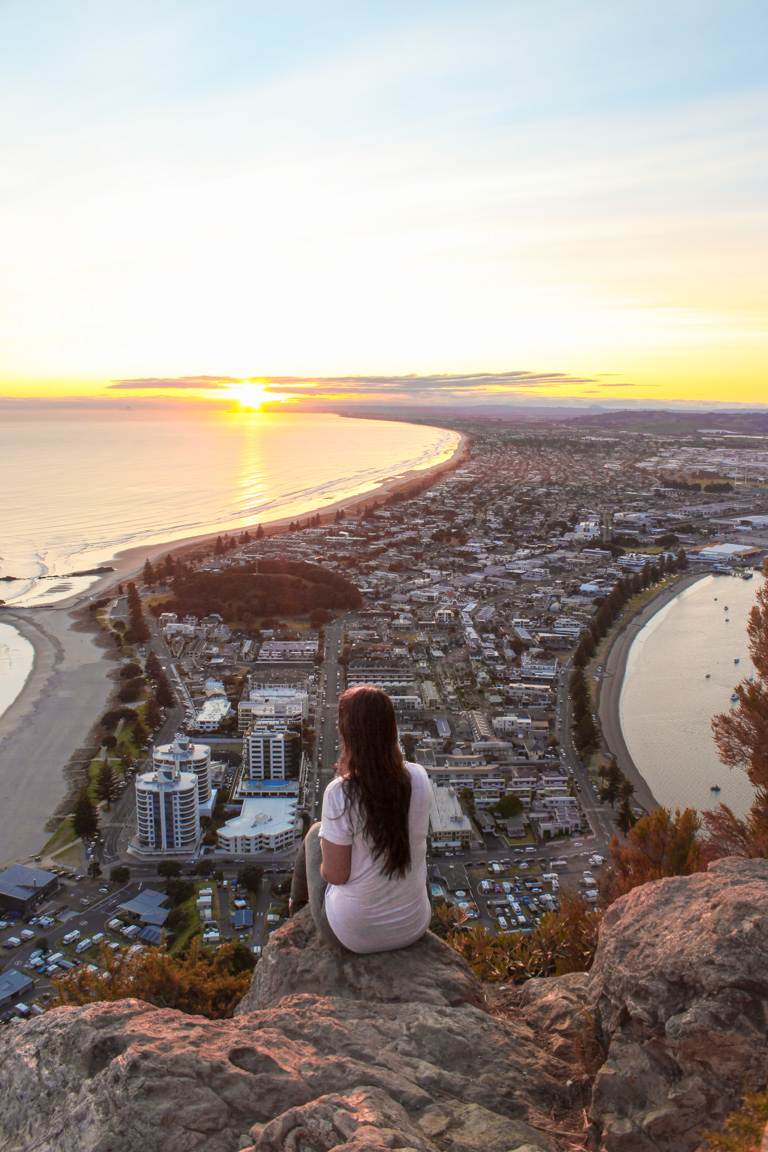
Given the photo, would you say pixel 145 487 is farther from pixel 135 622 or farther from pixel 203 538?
pixel 135 622

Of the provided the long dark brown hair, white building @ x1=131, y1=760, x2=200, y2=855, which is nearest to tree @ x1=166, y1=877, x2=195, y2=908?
white building @ x1=131, y1=760, x2=200, y2=855

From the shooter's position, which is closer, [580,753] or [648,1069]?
[648,1069]

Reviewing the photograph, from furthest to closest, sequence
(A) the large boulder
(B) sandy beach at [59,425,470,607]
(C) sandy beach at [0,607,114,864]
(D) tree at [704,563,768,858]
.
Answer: (B) sandy beach at [59,425,470,607] → (C) sandy beach at [0,607,114,864] → (D) tree at [704,563,768,858] → (A) the large boulder

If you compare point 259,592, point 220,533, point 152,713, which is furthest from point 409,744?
point 220,533

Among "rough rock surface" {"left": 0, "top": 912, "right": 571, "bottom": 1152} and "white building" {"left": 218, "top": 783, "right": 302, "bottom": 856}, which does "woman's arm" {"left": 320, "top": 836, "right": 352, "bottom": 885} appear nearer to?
"rough rock surface" {"left": 0, "top": 912, "right": 571, "bottom": 1152}

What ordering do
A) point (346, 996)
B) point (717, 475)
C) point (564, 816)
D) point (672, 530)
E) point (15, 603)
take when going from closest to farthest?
point (346, 996) < point (564, 816) < point (15, 603) < point (672, 530) < point (717, 475)

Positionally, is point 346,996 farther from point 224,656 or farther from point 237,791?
point 224,656

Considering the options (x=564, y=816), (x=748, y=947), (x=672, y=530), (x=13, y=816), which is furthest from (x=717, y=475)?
(x=748, y=947)
